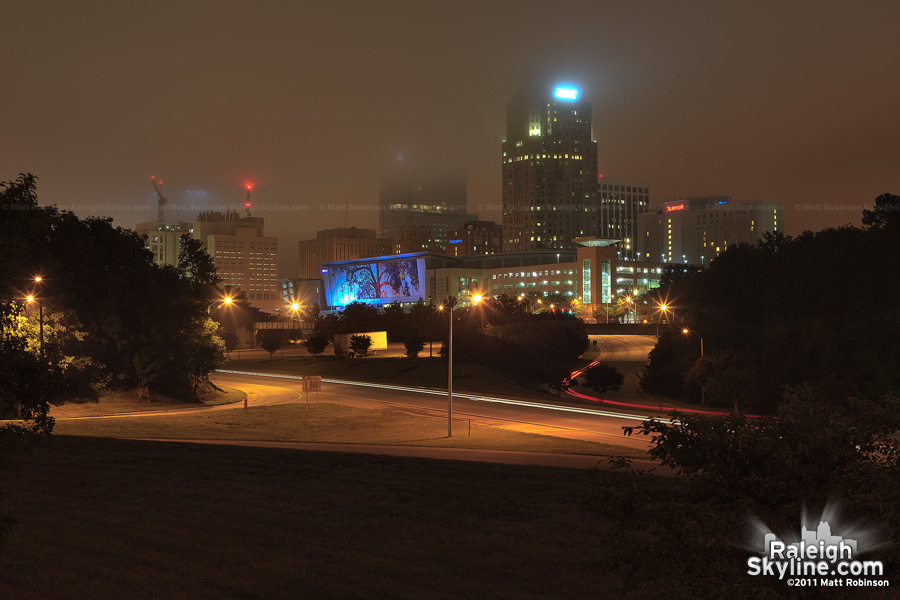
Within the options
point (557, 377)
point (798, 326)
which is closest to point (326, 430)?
point (798, 326)

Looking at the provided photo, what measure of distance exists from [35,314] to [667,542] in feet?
163

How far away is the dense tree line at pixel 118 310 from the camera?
161 feet

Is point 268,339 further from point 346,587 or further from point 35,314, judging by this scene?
point 346,587

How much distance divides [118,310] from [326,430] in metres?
22.6

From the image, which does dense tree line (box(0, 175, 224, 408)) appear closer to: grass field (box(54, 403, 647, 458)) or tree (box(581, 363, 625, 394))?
grass field (box(54, 403, 647, 458))

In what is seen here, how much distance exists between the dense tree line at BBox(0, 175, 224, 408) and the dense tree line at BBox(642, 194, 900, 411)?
42903mm

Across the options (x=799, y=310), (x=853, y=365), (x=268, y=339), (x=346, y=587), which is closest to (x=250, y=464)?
(x=346, y=587)

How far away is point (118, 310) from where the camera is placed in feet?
175

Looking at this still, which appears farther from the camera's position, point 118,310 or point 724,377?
point 724,377

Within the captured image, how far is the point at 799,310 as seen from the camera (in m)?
83.2

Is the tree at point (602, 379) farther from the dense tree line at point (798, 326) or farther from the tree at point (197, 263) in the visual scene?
the tree at point (197, 263)

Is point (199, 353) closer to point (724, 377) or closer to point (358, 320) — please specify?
point (724, 377)

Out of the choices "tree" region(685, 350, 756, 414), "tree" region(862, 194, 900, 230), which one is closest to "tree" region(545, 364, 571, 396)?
"tree" region(685, 350, 756, 414)

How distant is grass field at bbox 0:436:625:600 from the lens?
12.9 metres
